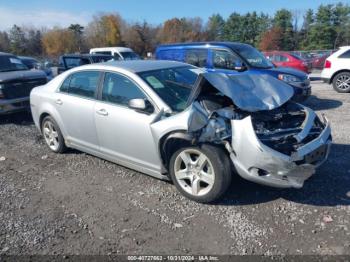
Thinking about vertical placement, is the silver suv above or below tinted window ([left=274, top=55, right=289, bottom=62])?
above

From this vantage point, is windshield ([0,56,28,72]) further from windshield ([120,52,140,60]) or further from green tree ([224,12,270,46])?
green tree ([224,12,270,46])

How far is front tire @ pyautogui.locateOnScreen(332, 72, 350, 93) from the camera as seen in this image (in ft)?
36.6

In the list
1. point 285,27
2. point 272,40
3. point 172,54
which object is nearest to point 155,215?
point 172,54

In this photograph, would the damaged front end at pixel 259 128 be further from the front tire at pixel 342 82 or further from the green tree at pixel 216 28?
the green tree at pixel 216 28

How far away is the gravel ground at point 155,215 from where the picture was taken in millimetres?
3145

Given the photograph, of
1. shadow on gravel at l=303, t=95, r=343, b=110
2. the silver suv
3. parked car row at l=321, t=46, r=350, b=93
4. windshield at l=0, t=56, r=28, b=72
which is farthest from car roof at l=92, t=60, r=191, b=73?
parked car row at l=321, t=46, r=350, b=93

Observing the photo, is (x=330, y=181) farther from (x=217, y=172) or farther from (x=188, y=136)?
(x=188, y=136)

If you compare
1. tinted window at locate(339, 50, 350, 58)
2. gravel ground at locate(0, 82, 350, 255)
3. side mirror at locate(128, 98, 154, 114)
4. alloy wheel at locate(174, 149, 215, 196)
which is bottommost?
gravel ground at locate(0, 82, 350, 255)

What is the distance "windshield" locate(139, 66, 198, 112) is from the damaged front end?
11.0 inches

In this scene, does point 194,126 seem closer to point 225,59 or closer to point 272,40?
point 225,59

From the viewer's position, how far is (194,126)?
3602 millimetres

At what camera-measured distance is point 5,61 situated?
9180 mm

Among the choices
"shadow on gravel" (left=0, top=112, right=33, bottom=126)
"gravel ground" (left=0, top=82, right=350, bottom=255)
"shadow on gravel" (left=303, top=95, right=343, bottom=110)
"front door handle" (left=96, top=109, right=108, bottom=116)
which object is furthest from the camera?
"shadow on gravel" (left=303, top=95, right=343, bottom=110)

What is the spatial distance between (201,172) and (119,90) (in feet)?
5.44
